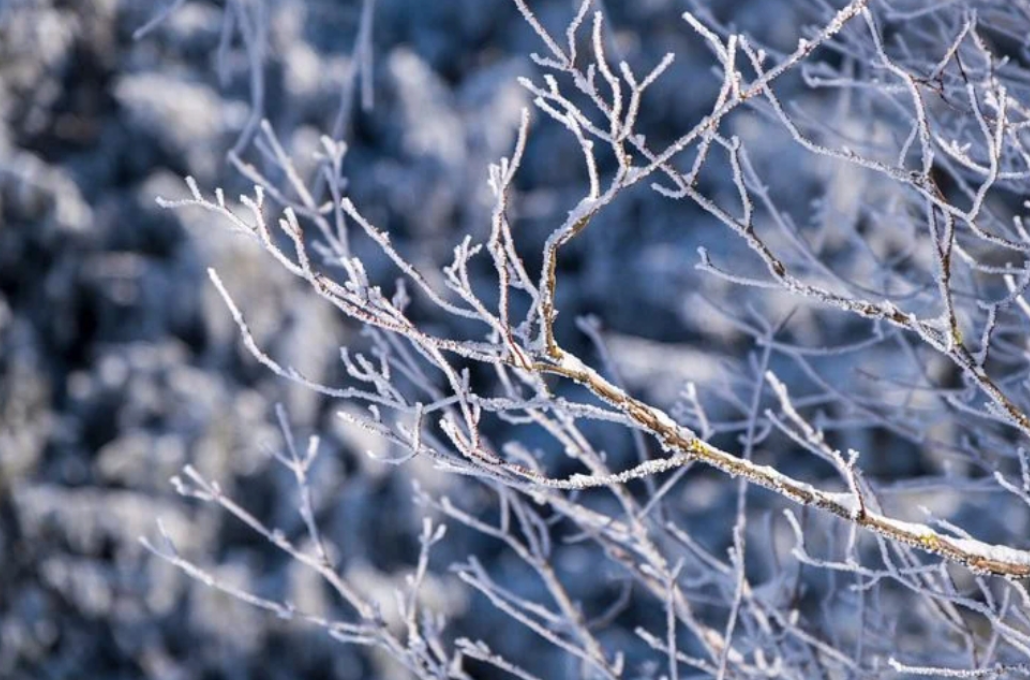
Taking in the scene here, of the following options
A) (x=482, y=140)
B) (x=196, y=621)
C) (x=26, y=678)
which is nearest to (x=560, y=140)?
(x=482, y=140)

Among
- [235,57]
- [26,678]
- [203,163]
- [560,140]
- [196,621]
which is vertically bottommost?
[26,678]

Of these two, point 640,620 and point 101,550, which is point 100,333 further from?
point 640,620

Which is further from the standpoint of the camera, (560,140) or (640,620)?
(560,140)

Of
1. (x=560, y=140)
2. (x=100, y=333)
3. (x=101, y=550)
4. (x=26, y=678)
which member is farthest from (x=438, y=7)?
(x=26, y=678)

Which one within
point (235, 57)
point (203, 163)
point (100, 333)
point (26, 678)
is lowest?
point (26, 678)

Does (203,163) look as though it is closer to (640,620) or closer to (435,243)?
(435,243)

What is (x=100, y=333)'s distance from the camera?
15.4ft

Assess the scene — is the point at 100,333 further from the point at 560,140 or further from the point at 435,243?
the point at 560,140

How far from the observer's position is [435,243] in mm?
4676

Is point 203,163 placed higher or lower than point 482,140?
lower

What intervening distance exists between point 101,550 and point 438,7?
1989mm

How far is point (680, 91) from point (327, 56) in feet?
3.81

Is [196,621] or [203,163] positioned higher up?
[203,163]

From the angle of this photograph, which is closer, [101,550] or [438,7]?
[101,550]
